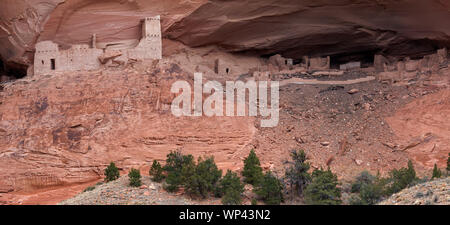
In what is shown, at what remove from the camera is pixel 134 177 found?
2131 centimetres

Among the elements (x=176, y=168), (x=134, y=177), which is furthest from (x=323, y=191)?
(x=134, y=177)

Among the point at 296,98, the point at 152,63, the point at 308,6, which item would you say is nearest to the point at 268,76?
the point at 296,98

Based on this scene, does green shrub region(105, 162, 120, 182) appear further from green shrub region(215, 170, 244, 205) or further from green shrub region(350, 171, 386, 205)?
green shrub region(350, 171, 386, 205)

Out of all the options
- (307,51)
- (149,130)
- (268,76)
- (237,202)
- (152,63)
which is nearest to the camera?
(237,202)

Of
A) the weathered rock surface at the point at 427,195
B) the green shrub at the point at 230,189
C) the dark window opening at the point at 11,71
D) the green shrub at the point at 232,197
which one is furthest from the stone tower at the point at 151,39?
the weathered rock surface at the point at 427,195

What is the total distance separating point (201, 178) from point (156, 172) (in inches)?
85.4

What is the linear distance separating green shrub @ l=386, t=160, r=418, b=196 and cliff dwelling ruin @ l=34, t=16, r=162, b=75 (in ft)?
34.2

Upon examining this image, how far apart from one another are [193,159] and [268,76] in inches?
259

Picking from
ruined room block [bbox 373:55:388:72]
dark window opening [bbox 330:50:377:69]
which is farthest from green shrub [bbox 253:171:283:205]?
dark window opening [bbox 330:50:377:69]

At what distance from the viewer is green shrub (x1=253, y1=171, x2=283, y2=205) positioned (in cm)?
2033

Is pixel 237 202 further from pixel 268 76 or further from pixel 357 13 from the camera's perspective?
pixel 357 13

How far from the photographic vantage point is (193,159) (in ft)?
74.8

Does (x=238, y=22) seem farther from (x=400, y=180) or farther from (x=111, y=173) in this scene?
(x=400, y=180)

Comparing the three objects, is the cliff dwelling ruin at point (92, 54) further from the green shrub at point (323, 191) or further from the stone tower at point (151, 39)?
the green shrub at point (323, 191)
